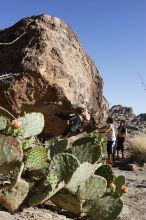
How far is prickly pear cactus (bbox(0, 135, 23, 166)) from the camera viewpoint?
5047 mm

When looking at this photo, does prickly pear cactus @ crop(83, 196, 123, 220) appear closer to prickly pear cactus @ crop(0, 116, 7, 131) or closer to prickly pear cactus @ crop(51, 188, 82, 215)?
prickly pear cactus @ crop(51, 188, 82, 215)

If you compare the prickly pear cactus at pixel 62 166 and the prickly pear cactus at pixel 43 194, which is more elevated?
the prickly pear cactus at pixel 62 166

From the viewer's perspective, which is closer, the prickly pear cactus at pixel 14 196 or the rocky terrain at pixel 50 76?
the prickly pear cactus at pixel 14 196

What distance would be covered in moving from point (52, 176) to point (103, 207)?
2.57 feet

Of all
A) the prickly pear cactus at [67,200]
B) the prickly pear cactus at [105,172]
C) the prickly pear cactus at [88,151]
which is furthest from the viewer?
the prickly pear cactus at [105,172]

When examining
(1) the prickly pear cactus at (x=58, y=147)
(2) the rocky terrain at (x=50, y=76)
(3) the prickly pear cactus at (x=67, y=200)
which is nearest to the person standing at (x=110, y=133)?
(2) the rocky terrain at (x=50, y=76)

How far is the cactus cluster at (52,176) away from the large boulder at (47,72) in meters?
2.17

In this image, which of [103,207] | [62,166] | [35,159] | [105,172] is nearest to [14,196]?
[35,159]

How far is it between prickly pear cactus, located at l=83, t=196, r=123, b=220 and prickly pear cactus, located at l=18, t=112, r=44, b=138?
1047 millimetres

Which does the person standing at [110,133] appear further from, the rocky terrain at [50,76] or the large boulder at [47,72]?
the large boulder at [47,72]

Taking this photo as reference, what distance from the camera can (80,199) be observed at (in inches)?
223

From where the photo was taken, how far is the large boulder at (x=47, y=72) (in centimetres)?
805

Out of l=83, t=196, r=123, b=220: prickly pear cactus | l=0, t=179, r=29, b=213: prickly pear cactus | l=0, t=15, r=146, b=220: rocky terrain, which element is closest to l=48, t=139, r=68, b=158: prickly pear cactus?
l=83, t=196, r=123, b=220: prickly pear cactus

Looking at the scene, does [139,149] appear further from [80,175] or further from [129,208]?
[80,175]
